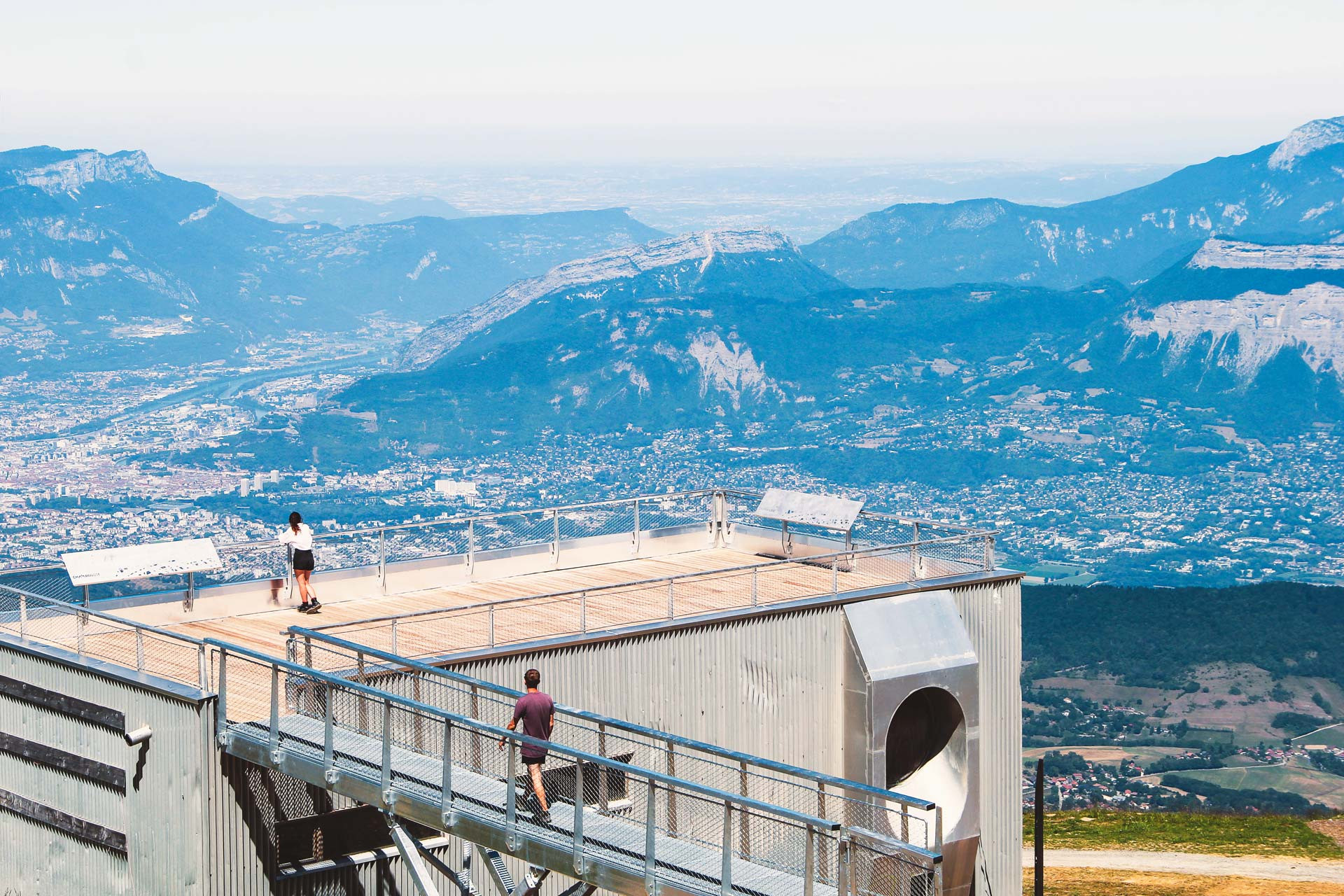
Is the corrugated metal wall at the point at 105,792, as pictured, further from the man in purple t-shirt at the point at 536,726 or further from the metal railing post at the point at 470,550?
the metal railing post at the point at 470,550

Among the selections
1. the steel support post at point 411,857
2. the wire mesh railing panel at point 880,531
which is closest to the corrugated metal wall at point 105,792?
the steel support post at point 411,857

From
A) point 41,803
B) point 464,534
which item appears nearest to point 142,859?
point 41,803

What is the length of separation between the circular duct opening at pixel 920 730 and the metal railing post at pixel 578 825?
37.5ft

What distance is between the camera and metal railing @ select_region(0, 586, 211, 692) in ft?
66.0

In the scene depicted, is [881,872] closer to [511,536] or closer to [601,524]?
[511,536]

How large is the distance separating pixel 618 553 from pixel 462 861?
10391mm

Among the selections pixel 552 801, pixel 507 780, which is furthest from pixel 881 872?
pixel 507 780

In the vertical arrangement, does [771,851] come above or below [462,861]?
above

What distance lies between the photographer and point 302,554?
2505cm

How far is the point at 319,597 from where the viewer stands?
2736 centimetres

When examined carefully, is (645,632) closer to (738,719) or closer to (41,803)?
(738,719)

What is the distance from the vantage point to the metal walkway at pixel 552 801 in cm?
1505

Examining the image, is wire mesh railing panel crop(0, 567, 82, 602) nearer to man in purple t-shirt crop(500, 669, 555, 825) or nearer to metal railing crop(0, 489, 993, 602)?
metal railing crop(0, 489, 993, 602)

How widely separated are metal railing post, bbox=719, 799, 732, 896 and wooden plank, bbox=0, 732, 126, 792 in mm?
9032
